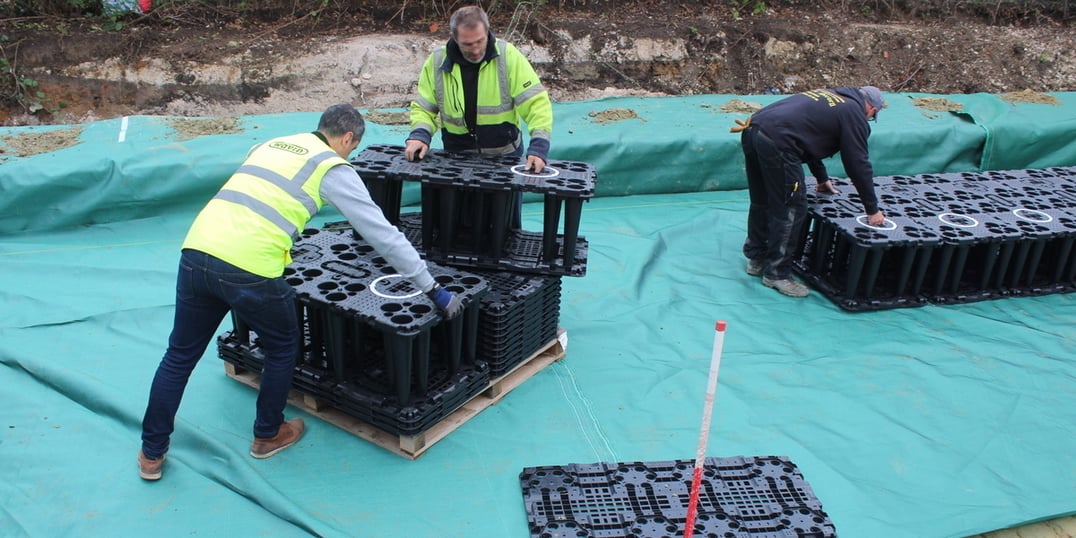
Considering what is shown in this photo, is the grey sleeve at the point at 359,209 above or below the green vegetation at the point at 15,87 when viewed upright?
above

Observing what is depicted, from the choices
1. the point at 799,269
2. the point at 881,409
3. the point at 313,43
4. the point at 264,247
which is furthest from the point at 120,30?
the point at 881,409

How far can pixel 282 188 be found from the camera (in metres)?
3.13

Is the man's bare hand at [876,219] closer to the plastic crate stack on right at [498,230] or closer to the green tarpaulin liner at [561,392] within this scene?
the green tarpaulin liner at [561,392]

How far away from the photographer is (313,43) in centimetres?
875

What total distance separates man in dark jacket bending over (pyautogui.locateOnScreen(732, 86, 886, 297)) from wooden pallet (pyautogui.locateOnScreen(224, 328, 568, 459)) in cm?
193

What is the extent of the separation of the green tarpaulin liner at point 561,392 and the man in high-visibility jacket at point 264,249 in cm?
43

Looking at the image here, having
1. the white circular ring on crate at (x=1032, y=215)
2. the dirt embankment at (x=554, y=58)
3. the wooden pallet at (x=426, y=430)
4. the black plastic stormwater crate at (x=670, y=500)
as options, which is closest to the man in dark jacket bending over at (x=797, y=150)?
the white circular ring on crate at (x=1032, y=215)

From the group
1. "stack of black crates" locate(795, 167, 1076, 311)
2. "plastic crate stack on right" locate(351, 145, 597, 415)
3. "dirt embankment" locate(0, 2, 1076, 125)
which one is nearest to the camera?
"plastic crate stack on right" locate(351, 145, 597, 415)

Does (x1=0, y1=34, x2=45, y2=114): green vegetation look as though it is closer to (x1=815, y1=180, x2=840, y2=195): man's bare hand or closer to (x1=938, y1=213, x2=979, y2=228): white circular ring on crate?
(x1=815, y1=180, x2=840, y2=195): man's bare hand

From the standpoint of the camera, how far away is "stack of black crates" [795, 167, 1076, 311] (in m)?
5.15

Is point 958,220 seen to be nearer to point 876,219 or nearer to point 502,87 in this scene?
point 876,219

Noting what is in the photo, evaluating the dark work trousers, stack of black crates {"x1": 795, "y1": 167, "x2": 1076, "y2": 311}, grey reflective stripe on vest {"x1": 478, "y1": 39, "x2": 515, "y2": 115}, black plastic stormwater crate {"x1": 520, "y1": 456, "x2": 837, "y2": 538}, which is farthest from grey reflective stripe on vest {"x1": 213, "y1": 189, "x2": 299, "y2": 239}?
stack of black crates {"x1": 795, "y1": 167, "x2": 1076, "y2": 311}

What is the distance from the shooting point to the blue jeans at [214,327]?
10.2 ft

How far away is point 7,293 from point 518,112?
342 centimetres
